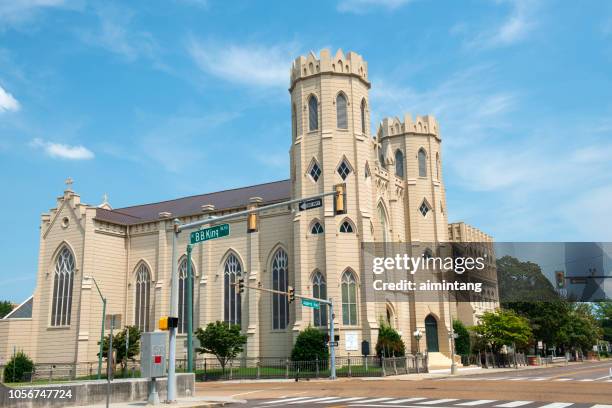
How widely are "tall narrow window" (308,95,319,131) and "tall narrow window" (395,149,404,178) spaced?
47.6ft

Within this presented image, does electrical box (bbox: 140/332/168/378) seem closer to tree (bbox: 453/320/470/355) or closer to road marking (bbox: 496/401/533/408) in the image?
road marking (bbox: 496/401/533/408)

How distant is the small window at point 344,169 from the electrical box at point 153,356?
29.0 metres

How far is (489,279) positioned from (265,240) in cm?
3640

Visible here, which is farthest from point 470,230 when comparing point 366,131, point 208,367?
point 208,367

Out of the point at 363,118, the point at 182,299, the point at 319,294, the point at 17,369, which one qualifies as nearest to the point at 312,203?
the point at 319,294

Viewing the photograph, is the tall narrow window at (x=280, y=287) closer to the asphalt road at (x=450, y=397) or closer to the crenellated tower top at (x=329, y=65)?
the crenellated tower top at (x=329, y=65)

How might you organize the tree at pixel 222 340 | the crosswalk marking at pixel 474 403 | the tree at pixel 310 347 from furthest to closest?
the tree at pixel 222 340
the tree at pixel 310 347
the crosswalk marking at pixel 474 403

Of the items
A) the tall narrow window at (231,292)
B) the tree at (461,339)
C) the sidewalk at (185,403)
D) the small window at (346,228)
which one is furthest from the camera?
the tree at (461,339)

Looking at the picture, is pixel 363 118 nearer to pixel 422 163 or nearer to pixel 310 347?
pixel 422 163

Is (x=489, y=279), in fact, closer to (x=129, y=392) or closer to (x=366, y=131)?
(x=366, y=131)

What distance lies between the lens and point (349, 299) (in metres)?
46.2

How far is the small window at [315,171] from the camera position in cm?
4862

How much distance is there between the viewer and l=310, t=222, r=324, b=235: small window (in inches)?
1861

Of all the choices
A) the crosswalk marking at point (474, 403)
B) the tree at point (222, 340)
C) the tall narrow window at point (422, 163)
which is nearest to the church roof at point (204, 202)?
the tree at point (222, 340)
